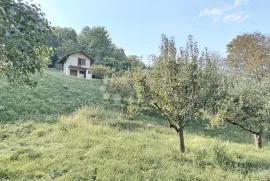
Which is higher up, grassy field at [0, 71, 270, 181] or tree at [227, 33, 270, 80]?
tree at [227, 33, 270, 80]

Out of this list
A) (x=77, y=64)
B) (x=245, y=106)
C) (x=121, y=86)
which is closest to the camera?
(x=245, y=106)

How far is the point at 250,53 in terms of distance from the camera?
22531 mm

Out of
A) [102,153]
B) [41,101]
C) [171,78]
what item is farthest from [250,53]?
[102,153]

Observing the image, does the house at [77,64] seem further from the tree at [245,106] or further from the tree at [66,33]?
the tree at [245,106]

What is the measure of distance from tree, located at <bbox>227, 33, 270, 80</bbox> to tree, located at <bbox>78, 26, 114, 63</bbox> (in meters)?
30.0

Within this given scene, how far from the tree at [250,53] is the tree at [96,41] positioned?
30.0 meters

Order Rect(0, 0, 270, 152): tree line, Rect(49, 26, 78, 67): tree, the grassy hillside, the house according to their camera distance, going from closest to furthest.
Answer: Rect(0, 0, 270, 152): tree line < the grassy hillside < the house < Rect(49, 26, 78, 67): tree

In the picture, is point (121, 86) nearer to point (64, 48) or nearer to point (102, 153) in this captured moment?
point (102, 153)

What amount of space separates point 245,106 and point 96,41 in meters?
44.9

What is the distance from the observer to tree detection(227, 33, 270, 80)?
19562 millimetres

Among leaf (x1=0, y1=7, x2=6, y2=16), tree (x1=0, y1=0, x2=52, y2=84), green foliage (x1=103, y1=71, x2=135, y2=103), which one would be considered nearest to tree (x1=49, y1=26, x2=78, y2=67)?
green foliage (x1=103, y1=71, x2=135, y2=103)

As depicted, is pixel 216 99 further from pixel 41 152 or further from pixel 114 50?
pixel 114 50

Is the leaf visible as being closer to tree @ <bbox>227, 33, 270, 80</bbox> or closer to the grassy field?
the grassy field

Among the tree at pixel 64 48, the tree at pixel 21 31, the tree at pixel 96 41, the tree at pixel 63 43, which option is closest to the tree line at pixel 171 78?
the tree at pixel 21 31
